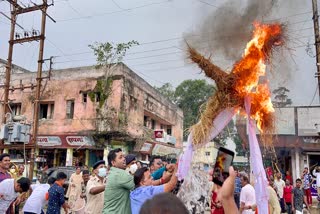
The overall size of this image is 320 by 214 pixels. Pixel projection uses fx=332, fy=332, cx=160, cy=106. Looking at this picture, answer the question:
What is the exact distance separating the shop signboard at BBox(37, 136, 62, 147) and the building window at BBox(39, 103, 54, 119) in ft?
5.04

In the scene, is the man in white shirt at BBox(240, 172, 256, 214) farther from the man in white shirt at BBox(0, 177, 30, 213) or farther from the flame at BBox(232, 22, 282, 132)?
the man in white shirt at BBox(0, 177, 30, 213)

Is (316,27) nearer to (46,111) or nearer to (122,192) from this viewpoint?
(122,192)

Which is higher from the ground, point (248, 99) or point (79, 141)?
point (248, 99)

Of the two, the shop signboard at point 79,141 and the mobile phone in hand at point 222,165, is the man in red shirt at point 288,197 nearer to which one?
the mobile phone in hand at point 222,165

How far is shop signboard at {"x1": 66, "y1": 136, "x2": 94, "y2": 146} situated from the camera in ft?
67.4

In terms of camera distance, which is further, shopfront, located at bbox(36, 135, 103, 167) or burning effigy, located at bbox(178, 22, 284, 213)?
shopfront, located at bbox(36, 135, 103, 167)

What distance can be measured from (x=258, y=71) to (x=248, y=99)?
1.27 feet

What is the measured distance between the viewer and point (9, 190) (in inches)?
211

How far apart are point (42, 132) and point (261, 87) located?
65.6 feet

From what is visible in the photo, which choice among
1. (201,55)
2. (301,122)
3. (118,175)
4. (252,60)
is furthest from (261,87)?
(301,122)

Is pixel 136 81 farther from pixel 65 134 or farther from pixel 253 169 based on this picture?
pixel 253 169

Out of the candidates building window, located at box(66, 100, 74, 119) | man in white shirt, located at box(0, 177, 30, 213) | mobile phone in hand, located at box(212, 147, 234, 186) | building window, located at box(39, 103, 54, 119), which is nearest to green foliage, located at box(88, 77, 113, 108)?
building window, located at box(66, 100, 74, 119)

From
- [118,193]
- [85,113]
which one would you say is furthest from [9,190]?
[85,113]

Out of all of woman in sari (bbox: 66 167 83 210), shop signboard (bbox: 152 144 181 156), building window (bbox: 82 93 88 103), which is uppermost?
building window (bbox: 82 93 88 103)
